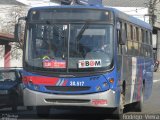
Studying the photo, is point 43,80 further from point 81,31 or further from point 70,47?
point 81,31

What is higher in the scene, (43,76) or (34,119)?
(43,76)

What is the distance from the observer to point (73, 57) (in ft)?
48.0

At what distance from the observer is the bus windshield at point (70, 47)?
47.8ft

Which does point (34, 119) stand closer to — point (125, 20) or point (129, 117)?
point (129, 117)

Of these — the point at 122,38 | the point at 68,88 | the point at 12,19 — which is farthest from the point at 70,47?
the point at 12,19

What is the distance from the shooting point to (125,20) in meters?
16.6

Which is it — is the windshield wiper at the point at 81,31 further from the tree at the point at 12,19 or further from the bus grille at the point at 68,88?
the tree at the point at 12,19

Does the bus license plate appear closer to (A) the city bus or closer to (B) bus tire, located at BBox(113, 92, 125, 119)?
(A) the city bus

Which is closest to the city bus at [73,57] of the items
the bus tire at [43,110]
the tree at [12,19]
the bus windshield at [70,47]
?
the bus windshield at [70,47]

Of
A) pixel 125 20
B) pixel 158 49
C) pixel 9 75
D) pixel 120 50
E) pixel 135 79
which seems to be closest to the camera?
pixel 120 50

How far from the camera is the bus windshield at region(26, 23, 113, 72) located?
14.6 metres

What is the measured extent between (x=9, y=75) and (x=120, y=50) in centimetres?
541

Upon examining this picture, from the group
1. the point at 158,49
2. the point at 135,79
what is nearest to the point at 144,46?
the point at 135,79

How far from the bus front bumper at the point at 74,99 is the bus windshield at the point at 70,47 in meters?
0.69
